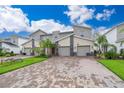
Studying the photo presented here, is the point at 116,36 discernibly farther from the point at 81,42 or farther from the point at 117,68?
the point at 117,68

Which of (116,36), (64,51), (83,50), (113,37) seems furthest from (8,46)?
(116,36)

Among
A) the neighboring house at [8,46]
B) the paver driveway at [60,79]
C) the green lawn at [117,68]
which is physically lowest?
the paver driveway at [60,79]

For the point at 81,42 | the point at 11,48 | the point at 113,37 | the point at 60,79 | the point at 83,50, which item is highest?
the point at 113,37

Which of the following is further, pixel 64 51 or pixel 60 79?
pixel 64 51

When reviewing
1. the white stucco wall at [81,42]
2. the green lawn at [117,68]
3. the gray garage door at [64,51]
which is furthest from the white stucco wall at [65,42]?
the green lawn at [117,68]

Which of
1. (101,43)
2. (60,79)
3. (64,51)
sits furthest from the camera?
(64,51)

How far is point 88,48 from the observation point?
22281 mm

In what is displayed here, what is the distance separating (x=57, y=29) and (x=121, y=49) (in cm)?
1318

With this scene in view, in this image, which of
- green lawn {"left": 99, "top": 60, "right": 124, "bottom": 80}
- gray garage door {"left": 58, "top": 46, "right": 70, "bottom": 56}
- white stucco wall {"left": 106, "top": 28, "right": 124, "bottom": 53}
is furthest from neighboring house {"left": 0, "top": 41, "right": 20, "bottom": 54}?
green lawn {"left": 99, "top": 60, "right": 124, "bottom": 80}

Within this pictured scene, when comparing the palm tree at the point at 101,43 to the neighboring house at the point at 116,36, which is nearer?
the neighboring house at the point at 116,36

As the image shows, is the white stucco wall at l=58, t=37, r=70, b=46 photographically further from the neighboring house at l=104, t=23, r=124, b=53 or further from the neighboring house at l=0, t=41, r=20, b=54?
the neighboring house at l=0, t=41, r=20, b=54

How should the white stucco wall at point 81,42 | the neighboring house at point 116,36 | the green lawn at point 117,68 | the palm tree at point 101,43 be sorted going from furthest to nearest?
1. the white stucco wall at point 81,42
2. the palm tree at point 101,43
3. the neighboring house at point 116,36
4. the green lawn at point 117,68

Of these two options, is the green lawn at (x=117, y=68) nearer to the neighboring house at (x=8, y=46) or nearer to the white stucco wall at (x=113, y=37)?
the white stucco wall at (x=113, y=37)
